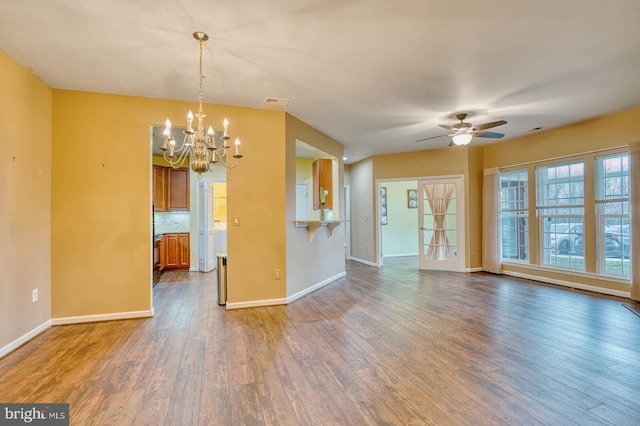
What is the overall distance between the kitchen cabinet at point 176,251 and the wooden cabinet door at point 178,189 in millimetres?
625

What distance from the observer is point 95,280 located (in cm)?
348

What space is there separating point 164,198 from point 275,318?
14.6ft

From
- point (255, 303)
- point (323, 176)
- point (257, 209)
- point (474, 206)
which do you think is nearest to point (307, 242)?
point (257, 209)

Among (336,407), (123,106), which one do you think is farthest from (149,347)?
(123,106)

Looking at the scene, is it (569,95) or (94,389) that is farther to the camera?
(569,95)

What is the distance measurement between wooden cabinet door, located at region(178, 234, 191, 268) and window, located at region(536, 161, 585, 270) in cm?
708

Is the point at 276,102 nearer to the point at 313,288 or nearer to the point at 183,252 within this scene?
the point at 313,288

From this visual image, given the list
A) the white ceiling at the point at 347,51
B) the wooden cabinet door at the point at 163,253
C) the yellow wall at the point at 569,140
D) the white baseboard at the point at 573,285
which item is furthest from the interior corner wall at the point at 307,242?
the wooden cabinet door at the point at 163,253

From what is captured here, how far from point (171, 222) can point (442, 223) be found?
6032 mm

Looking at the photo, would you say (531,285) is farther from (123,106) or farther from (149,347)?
(123,106)

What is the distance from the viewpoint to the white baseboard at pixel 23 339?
2.64m

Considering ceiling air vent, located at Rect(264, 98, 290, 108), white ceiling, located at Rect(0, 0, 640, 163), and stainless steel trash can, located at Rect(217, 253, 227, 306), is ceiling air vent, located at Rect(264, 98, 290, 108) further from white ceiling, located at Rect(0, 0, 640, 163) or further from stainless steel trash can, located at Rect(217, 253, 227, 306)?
stainless steel trash can, located at Rect(217, 253, 227, 306)

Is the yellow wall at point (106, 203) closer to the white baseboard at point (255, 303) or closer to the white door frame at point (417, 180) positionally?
the white baseboard at point (255, 303)

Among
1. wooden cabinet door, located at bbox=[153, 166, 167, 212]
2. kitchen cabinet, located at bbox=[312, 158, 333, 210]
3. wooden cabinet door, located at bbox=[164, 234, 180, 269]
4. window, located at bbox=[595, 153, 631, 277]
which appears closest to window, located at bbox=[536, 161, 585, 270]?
window, located at bbox=[595, 153, 631, 277]
